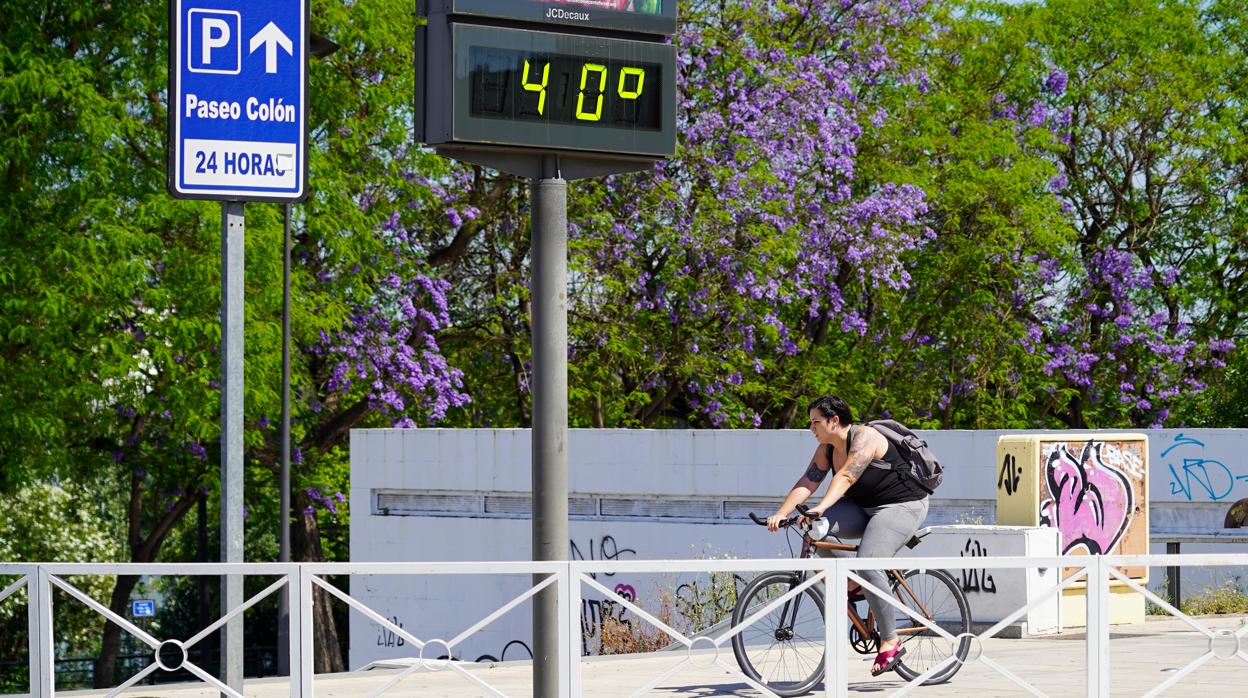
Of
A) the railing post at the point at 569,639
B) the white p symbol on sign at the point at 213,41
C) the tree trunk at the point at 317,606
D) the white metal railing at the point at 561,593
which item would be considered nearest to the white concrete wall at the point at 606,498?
the tree trunk at the point at 317,606

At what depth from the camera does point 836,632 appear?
7.72 metres

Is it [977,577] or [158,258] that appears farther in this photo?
[158,258]

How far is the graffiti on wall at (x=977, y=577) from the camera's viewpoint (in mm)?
13781

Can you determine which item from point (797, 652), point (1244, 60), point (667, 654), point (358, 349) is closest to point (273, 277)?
point (358, 349)

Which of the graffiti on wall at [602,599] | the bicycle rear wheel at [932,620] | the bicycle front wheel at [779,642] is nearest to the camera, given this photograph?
the bicycle front wheel at [779,642]

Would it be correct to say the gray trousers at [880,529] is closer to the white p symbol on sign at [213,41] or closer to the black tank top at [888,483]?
the black tank top at [888,483]

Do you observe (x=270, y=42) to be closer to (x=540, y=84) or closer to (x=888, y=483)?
(x=540, y=84)

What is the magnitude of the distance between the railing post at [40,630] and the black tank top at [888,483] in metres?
4.05

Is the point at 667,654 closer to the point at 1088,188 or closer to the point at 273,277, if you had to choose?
the point at 273,277

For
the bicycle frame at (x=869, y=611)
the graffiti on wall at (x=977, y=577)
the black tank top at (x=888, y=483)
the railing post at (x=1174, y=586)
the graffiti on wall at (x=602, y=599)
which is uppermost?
the black tank top at (x=888, y=483)

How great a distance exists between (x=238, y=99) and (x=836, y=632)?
330 cm

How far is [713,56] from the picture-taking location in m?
28.3

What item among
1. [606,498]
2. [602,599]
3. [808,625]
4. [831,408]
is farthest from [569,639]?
[606,498]

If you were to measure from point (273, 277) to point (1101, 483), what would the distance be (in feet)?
38.4
